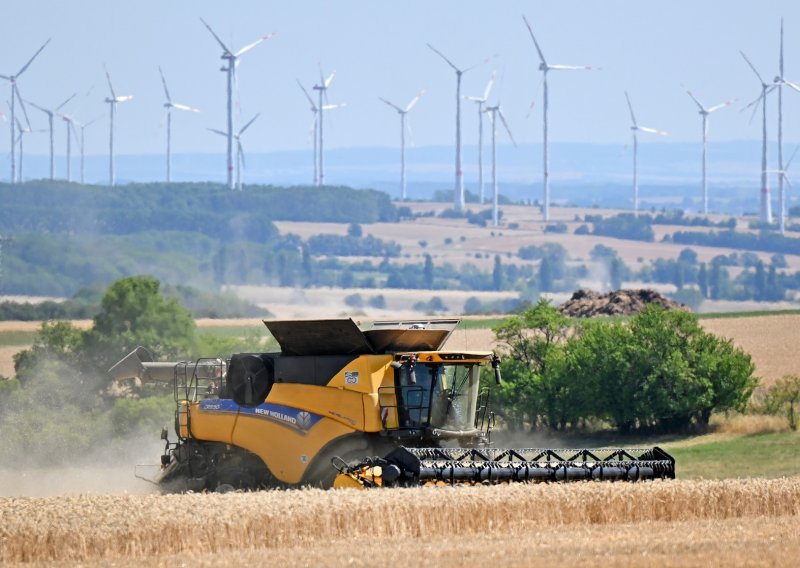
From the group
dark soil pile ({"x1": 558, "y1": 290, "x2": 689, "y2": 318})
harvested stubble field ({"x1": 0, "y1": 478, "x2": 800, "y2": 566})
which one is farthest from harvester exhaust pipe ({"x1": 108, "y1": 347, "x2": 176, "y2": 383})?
dark soil pile ({"x1": 558, "y1": 290, "x2": 689, "y2": 318})

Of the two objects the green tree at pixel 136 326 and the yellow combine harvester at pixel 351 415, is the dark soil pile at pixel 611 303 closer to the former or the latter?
the green tree at pixel 136 326

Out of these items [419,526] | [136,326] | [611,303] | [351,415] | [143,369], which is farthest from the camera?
[611,303]

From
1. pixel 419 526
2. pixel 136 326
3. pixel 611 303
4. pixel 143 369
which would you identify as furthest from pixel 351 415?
pixel 611 303

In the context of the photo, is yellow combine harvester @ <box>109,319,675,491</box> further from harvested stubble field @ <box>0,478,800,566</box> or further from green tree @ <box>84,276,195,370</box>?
green tree @ <box>84,276,195,370</box>

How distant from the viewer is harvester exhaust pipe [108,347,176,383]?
106 ft

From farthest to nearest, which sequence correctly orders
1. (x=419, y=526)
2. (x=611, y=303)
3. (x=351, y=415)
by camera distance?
(x=611, y=303) → (x=351, y=415) → (x=419, y=526)

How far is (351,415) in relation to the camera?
1072 inches

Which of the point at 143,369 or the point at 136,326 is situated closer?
the point at 143,369

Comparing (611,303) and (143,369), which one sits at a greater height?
(611,303)

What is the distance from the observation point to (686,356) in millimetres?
58750

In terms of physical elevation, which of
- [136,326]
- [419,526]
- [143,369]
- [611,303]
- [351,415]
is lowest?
[419,526]

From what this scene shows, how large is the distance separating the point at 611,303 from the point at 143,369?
63517 mm

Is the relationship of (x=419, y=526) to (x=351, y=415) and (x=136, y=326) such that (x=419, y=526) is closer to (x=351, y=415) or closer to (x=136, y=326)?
(x=351, y=415)

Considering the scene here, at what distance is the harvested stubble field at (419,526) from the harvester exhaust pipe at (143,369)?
8.37m
